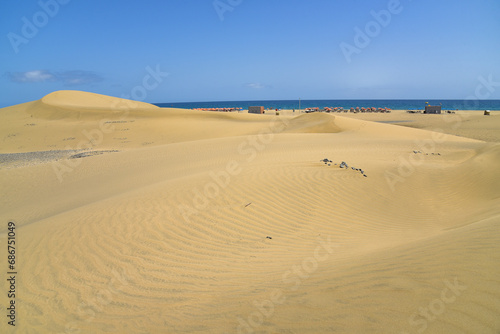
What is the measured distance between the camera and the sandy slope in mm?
2799

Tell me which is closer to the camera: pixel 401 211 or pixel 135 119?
pixel 401 211

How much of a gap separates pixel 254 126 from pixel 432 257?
907 inches

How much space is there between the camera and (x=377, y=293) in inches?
113

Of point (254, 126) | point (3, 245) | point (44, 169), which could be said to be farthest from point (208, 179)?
point (254, 126)

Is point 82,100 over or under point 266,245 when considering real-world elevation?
over

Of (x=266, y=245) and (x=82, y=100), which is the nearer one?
(x=266, y=245)

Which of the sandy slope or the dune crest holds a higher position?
the dune crest

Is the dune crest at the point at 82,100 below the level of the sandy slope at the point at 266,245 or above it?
above

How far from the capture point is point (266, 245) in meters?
5.20

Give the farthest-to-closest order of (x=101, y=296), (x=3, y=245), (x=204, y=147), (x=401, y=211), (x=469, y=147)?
(x=204, y=147) < (x=469, y=147) < (x=401, y=211) < (x=3, y=245) < (x=101, y=296)

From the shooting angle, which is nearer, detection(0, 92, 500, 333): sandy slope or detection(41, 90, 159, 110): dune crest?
detection(0, 92, 500, 333): sandy slope

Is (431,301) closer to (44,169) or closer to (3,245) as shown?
(3,245)

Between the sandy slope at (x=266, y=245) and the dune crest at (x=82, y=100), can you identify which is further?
the dune crest at (x=82, y=100)

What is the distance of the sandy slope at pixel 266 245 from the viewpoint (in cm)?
280
